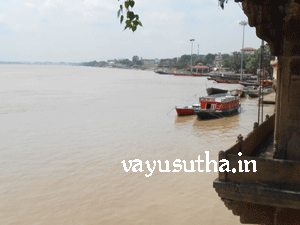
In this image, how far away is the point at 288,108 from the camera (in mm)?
4828

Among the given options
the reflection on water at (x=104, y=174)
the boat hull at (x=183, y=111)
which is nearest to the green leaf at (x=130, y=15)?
the reflection on water at (x=104, y=174)

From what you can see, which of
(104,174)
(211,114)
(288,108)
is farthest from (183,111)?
(288,108)

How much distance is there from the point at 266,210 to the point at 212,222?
4100mm

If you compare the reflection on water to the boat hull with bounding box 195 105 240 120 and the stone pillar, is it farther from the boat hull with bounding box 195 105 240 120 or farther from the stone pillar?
the stone pillar

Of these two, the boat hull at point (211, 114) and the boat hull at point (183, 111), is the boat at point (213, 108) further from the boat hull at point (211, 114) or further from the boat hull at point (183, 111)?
the boat hull at point (183, 111)

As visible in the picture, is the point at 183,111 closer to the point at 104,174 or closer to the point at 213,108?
the point at 213,108

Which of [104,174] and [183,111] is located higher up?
[183,111]

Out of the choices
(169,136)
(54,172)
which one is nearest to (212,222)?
(54,172)

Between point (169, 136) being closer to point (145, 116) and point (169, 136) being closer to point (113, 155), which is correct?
point (113, 155)

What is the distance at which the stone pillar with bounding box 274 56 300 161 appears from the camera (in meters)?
4.73

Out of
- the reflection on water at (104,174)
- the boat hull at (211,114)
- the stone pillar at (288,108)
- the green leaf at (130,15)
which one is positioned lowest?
the reflection on water at (104,174)

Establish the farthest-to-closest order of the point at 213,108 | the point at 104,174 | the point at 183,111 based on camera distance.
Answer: the point at 183,111
the point at 213,108
the point at 104,174

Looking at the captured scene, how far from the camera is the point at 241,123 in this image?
2459 cm

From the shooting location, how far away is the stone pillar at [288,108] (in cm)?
473
